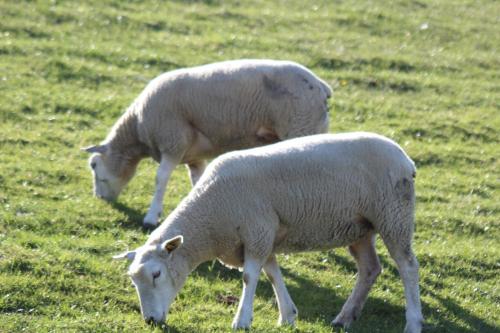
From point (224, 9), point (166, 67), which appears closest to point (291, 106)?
point (166, 67)

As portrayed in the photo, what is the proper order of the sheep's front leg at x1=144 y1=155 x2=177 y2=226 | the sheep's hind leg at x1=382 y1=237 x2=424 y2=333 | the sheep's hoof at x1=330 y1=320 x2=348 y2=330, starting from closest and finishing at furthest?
1. the sheep's hind leg at x1=382 y1=237 x2=424 y2=333
2. the sheep's hoof at x1=330 y1=320 x2=348 y2=330
3. the sheep's front leg at x1=144 y1=155 x2=177 y2=226

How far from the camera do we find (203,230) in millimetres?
9742

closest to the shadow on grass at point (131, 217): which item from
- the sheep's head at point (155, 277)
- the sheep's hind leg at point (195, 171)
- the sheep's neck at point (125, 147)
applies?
the sheep's neck at point (125, 147)

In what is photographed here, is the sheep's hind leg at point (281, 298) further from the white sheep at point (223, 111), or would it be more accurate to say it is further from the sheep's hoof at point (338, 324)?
the white sheep at point (223, 111)

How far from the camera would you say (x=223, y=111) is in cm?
1277

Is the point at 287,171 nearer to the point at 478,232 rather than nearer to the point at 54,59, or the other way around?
the point at 478,232

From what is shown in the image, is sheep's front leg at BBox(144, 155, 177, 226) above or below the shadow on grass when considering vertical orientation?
above

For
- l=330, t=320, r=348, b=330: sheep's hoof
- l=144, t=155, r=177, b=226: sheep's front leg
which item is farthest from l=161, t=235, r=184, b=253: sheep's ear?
l=144, t=155, r=177, b=226: sheep's front leg

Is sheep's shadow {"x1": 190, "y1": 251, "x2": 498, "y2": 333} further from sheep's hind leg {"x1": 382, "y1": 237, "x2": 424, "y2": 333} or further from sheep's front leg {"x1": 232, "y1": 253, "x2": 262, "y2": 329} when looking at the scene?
sheep's front leg {"x1": 232, "y1": 253, "x2": 262, "y2": 329}

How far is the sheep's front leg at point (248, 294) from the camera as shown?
9.49 m

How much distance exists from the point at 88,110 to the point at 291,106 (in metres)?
5.76

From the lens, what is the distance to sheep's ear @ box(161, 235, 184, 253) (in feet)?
30.9

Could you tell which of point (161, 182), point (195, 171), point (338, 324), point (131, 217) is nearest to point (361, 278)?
point (338, 324)

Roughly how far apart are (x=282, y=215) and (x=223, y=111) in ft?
10.8
